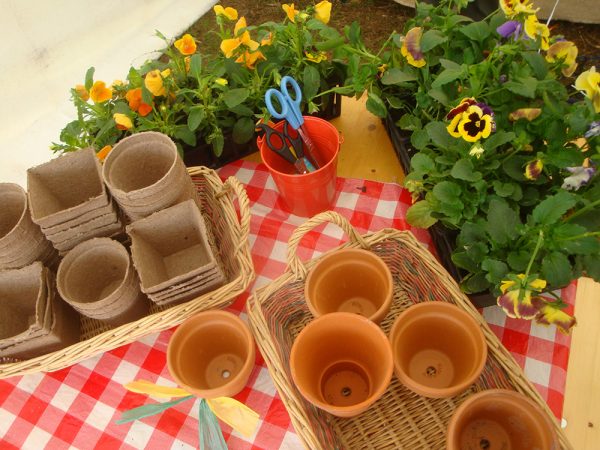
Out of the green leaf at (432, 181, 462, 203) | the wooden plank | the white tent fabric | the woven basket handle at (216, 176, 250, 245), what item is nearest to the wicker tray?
the woven basket handle at (216, 176, 250, 245)

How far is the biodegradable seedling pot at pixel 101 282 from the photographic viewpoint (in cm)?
77

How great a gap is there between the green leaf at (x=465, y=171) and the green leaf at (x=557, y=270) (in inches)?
6.4

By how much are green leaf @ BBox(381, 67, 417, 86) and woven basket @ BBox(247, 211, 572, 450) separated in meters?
0.30

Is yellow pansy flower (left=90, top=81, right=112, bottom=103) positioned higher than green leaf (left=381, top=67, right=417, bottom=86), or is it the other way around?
yellow pansy flower (left=90, top=81, right=112, bottom=103)

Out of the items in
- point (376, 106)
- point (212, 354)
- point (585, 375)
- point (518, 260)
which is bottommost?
point (585, 375)

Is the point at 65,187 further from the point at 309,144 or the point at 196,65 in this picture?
the point at 309,144

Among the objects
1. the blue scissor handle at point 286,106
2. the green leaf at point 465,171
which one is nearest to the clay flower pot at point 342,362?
the green leaf at point 465,171

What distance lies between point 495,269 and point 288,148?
44 cm

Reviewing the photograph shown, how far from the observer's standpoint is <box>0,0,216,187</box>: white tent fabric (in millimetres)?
1555

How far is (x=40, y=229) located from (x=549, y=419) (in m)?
0.87

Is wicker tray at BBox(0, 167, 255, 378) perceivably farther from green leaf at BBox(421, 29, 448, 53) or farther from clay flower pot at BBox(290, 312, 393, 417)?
green leaf at BBox(421, 29, 448, 53)

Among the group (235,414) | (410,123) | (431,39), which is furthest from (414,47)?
(235,414)

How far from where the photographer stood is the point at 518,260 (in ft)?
2.20

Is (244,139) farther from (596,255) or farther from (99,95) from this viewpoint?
(596,255)
